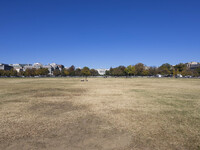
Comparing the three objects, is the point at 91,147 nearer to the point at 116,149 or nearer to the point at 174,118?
the point at 116,149

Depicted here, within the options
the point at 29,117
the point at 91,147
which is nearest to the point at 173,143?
the point at 91,147

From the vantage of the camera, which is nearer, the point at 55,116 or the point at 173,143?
the point at 173,143

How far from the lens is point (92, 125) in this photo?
708 centimetres

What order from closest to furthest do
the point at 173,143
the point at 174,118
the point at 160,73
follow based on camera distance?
1. the point at 173,143
2. the point at 174,118
3. the point at 160,73

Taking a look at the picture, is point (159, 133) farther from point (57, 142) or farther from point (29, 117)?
point (29, 117)

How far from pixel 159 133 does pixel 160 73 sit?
445 ft

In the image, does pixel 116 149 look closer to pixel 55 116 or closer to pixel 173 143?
pixel 173 143

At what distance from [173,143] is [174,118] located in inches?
129

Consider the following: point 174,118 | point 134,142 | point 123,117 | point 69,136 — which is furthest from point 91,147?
point 174,118

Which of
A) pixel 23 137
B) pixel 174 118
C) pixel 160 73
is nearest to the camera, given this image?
pixel 23 137

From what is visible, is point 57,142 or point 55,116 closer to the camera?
point 57,142

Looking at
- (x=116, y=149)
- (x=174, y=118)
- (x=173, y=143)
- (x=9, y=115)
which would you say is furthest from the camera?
(x=9, y=115)

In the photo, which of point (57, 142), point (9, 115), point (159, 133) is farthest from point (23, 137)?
point (159, 133)

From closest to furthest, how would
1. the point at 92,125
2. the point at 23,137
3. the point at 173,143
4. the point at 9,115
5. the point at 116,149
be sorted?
the point at 116,149, the point at 173,143, the point at 23,137, the point at 92,125, the point at 9,115
